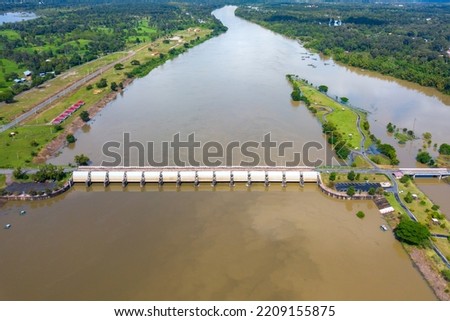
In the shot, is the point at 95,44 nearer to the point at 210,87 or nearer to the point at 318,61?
the point at 210,87

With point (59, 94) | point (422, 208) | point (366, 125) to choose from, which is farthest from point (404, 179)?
point (59, 94)

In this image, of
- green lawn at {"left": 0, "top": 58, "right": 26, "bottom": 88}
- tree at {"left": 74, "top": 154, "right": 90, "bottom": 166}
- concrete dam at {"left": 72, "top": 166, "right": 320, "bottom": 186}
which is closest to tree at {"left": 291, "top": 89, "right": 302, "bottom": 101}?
concrete dam at {"left": 72, "top": 166, "right": 320, "bottom": 186}

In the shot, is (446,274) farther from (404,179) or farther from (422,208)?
(404,179)

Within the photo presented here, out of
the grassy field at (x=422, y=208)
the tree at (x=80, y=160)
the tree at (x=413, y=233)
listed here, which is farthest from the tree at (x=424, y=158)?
the tree at (x=80, y=160)

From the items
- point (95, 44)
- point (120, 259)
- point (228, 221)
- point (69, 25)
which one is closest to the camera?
point (120, 259)

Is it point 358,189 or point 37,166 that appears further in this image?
point 37,166

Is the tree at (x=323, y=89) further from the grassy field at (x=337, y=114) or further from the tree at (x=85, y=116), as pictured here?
the tree at (x=85, y=116)

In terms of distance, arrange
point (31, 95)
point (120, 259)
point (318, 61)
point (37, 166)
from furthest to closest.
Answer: point (318, 61), point (31, 95), point (37, 166), point (120, 259)

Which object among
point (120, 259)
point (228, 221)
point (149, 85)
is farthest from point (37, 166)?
point (149, 85)
